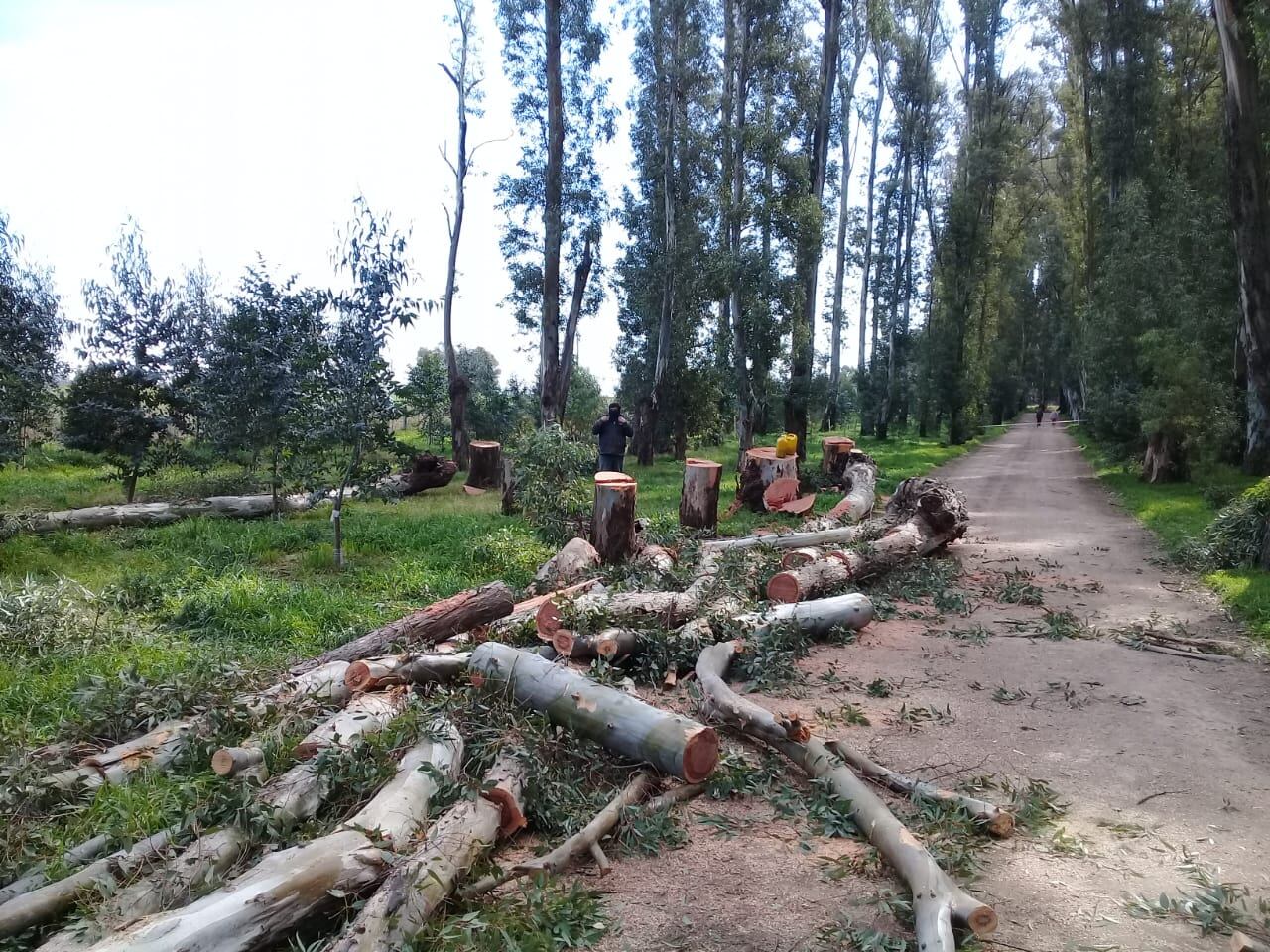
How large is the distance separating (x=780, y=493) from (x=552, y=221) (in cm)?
954

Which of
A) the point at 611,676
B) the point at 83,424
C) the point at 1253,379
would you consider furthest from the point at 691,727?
the point at 1253,379

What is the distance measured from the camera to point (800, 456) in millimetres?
19969

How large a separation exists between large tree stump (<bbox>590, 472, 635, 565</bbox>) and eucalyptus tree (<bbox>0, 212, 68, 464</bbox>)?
23.7 feet

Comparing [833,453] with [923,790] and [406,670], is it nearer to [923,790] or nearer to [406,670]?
[406,670]

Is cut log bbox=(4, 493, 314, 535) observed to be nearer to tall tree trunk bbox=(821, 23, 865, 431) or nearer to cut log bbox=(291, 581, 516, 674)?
cut log bbox=(291, 581, 516, 674)

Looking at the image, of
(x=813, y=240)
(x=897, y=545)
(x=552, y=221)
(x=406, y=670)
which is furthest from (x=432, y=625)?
(x=552, y=221)

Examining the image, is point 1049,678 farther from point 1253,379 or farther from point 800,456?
point 800,456

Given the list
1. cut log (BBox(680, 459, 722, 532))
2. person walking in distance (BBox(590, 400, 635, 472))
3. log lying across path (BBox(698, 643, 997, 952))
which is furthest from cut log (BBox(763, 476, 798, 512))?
log lying across path (BBox(698, 643, 997, 952))

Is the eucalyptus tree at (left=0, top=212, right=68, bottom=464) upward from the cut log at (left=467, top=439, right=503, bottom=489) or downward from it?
upward

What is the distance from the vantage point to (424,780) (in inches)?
161

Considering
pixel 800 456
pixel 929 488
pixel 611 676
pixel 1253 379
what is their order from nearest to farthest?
pixel 611 676 → pixel 929 488 → pixel 1253 379 → pixel 800 456

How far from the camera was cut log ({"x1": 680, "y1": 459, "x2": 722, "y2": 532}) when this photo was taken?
12.2 m

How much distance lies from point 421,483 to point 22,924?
1431 cm

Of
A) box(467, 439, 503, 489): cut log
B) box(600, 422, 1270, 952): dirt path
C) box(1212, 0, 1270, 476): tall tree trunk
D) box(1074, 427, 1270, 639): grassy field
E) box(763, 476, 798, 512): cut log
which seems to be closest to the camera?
box(600, 422, 1270, 952): dirt path
